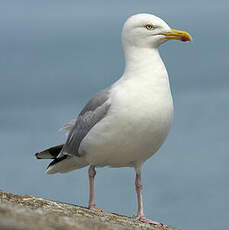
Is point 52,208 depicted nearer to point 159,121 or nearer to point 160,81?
point 159,121

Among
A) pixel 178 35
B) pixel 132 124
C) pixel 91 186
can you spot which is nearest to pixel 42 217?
pixel 132 124

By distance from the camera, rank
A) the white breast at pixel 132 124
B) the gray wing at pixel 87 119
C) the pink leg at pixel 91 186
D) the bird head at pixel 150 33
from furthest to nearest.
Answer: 1. the pink leg at pixel 91 186
2. the bird head at pixel 150 33
3. the gray wing at pixel 87 119
4. the white breast at pixel 132 124

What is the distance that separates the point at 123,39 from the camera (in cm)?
1416

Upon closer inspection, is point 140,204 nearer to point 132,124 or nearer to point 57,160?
point 132,124

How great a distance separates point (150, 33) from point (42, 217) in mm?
7452

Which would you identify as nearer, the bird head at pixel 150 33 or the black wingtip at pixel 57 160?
the bird head at pixel 150 33

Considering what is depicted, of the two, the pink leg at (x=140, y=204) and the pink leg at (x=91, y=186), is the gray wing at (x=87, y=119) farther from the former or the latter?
the pink leg at (x=140, y=204)

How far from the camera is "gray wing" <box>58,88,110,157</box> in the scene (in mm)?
→ 13297

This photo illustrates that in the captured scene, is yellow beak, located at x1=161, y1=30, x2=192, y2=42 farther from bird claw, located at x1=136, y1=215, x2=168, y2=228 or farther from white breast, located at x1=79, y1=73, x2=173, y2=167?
bird claw, located at x1=136, y1=215, x2=168, y2=228

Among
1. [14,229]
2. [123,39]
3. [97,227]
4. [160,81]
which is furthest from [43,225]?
[123,39]

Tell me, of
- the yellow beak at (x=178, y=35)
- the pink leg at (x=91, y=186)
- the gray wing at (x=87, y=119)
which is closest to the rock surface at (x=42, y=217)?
the pink leg at (x=91, y=186)

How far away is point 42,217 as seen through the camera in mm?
7531

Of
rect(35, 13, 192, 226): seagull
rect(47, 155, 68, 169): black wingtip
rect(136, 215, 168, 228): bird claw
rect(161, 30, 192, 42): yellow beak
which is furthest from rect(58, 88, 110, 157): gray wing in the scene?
rect(136, 215, 168, 228): bird claw

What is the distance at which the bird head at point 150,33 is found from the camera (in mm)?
13773
